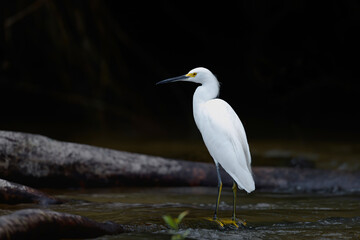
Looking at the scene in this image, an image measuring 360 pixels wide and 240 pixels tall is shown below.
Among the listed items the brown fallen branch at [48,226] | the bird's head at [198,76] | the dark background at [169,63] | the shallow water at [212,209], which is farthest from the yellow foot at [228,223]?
the dark background at [169,63]

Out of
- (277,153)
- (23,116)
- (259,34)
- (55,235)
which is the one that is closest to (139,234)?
(55,235)

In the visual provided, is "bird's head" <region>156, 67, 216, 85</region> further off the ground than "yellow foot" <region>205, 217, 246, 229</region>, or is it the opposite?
"bird's head" <region>156, 67, 216, 85</region>

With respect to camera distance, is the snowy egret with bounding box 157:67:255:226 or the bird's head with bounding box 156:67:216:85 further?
the bird's head with bounding box 156:67:216:85

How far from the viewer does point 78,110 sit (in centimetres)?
1011

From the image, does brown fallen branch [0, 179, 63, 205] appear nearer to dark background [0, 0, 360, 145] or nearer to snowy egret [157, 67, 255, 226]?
snowy egret [157, 67, 255, 226]

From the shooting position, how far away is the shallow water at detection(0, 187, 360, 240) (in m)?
3.41

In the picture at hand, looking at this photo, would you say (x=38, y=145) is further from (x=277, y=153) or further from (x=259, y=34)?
(x=259, y=34)

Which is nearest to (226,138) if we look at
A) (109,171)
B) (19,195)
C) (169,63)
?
(19,195)

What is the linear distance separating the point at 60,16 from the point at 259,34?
12.1 feet

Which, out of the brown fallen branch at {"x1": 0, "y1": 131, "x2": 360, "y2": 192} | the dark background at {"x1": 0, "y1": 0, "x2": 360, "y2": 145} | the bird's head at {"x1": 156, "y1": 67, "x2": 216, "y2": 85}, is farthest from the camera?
the dark background at {"x1": 0, "y1": 0, "x2": 360, "y2": 145}

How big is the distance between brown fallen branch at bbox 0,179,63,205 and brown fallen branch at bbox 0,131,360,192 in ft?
2.83

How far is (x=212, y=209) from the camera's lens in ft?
14.2

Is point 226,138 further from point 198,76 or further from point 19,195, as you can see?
point 19,195

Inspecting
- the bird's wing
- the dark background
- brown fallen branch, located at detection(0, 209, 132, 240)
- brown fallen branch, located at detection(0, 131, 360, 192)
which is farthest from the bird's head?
the dark background
